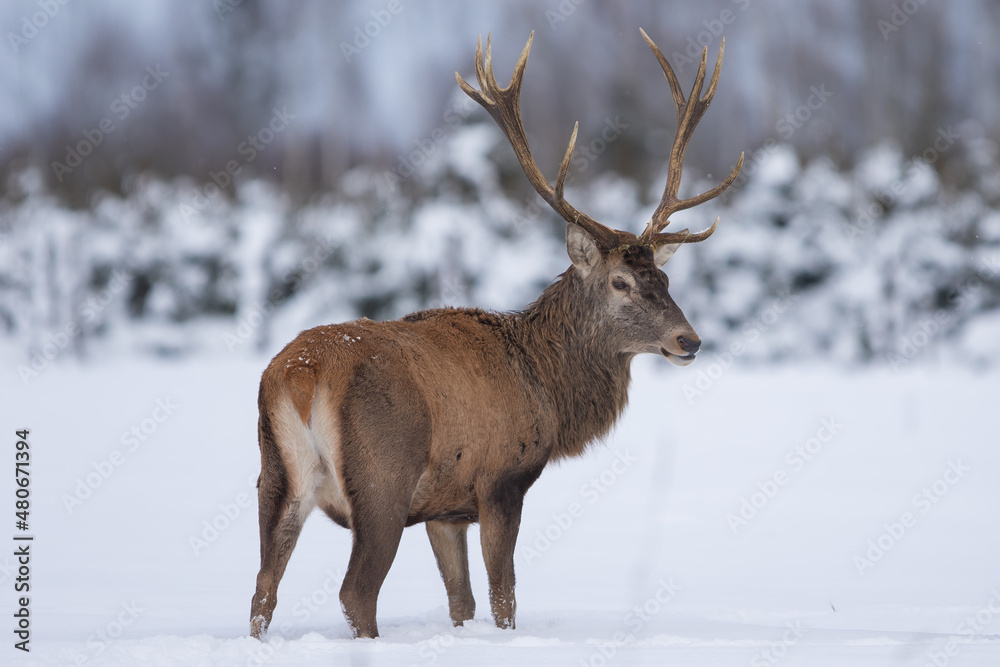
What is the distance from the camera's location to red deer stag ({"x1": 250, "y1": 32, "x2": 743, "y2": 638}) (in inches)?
188

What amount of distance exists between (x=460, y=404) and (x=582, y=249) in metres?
1.47

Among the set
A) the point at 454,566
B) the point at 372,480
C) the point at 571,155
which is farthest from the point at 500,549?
the point at 571,155

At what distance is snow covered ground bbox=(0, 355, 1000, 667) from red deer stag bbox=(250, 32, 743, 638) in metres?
0.39

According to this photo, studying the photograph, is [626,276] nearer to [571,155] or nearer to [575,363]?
[575,363]

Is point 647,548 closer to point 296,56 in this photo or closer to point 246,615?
point 246,615

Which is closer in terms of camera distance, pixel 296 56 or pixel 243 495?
pixel 243 495

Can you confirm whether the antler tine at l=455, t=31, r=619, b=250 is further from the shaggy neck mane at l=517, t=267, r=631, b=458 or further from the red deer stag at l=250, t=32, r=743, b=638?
the shaggy neck mane at l=517, t=267, r=631, b=458

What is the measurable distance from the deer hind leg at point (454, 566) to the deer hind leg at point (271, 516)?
1.10 meters

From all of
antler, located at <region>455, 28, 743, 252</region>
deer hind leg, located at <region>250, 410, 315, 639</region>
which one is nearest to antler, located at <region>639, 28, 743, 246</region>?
antler, located at <region>455, 28, 743, 252</region>

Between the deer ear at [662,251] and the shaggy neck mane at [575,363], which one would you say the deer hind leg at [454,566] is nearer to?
the shaggy neck mane at [575,363]

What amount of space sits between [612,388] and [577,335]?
381 millimetres

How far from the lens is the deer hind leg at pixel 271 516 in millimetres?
4777

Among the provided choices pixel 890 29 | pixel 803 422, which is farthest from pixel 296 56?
pixel 803 422

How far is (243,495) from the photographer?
11.2 metres
